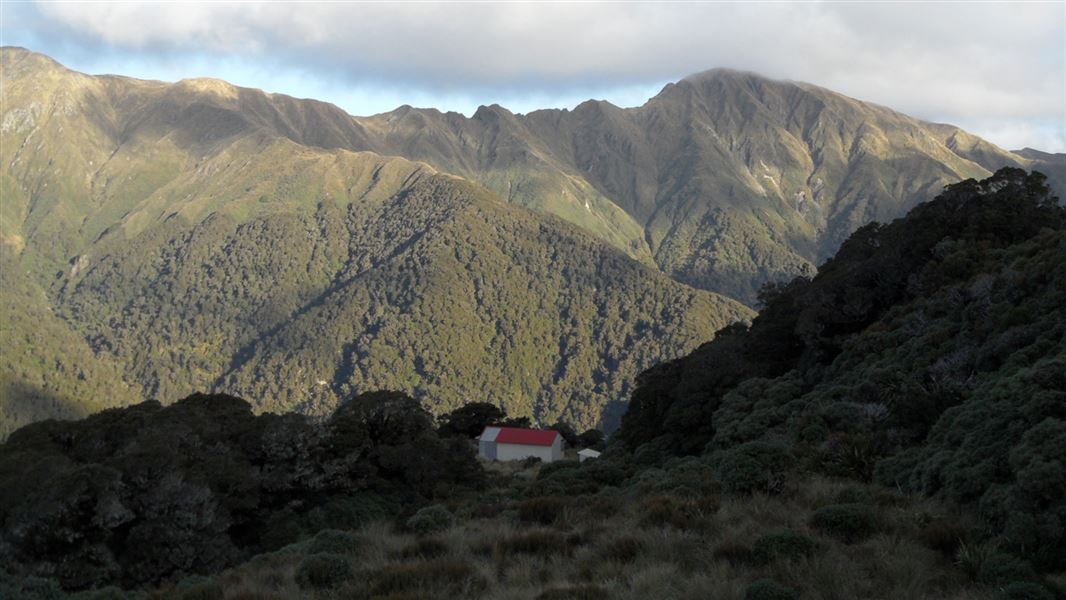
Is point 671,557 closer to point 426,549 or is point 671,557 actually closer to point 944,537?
point 944,537

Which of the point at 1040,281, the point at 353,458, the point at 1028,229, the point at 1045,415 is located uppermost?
the point at 1028,229

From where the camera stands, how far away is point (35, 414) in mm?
151875

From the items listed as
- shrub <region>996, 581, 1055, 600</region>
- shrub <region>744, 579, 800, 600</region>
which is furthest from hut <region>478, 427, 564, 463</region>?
shrub <region>996, 581, 1055, 600</region>

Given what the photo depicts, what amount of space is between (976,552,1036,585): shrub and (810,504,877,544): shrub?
1.63m

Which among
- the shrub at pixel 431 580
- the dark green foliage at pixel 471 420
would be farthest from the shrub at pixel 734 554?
the dark green foliage at pixel 471 420

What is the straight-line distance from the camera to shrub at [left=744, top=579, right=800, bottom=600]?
27.3 feet

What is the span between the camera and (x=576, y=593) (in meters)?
8.87

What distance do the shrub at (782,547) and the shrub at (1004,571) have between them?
1.70 metres

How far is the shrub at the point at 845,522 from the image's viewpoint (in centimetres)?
1042

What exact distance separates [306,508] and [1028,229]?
2779 centimetres

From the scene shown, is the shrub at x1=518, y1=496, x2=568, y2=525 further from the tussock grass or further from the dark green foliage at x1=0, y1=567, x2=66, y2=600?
the dark green foliage at x1=0, y1=567, x2=66, y2=600

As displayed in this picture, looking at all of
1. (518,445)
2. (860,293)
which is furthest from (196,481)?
(518,445)

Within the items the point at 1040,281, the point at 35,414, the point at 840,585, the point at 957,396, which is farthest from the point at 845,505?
the point at 35,414

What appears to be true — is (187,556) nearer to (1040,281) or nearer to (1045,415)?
(1045,415)
